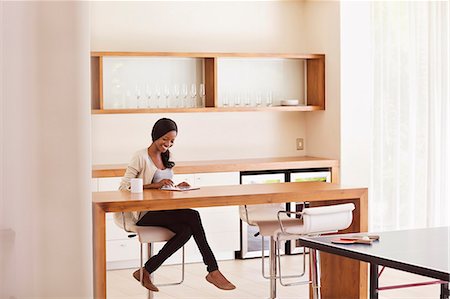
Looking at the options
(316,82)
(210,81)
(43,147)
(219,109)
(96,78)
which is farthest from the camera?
(316,82)

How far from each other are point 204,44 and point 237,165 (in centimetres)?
130

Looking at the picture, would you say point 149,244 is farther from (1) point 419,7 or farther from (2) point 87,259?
(1) point 419,7

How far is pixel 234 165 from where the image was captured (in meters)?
7.67

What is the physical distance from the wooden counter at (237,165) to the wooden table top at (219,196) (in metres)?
1.57

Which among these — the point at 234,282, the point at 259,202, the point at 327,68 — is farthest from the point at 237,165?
the point at 259,202

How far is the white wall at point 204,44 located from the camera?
7.79m

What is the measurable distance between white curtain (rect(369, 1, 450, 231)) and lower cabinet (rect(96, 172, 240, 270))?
1563 mm

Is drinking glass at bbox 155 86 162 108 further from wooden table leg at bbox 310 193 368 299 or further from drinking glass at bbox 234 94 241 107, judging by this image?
wooden table leg at bbox 310 193 368 299

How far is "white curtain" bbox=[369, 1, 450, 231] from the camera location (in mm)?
8148

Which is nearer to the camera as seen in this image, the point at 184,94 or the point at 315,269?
the point at 315,269

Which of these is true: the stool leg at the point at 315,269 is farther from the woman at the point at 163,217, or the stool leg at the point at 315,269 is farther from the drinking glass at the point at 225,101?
the drinking glass at the point at 225,101

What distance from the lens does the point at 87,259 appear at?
4.19 m

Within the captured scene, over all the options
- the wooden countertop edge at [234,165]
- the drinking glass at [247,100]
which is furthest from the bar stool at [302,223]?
the drinking glass at [247,100]

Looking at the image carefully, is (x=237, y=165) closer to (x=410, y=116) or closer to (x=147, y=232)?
(x=410, y=116)
